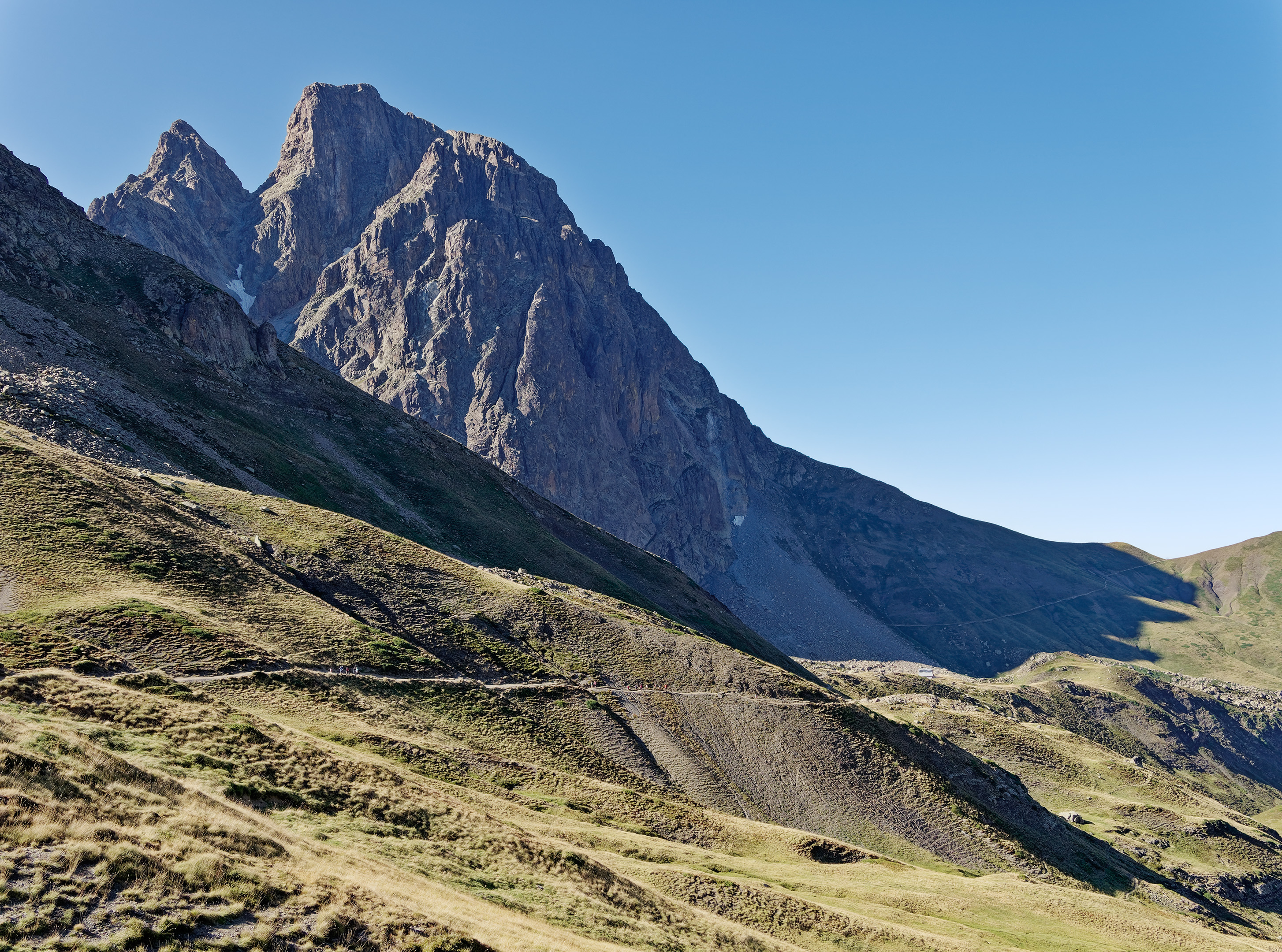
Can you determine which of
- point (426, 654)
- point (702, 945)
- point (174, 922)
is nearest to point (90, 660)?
point (426, 654)

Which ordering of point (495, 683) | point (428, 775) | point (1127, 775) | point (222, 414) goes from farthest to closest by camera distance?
1. point (1127, 775)
2. point (222, 414)
3. point (495, 683)
4. point (428, 775)

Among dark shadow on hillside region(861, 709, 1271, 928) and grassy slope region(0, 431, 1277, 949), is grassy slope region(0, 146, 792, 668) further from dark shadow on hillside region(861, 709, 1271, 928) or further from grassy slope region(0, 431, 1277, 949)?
dark shadow on hillside region(861, 709, 1271, 928)

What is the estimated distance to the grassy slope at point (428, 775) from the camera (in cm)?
2078

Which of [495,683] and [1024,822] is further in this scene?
[1024,822]

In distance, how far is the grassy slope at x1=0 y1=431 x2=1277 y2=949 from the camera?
20.8 meters

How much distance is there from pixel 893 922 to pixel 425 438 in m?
118

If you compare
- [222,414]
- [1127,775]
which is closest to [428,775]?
[222,414]

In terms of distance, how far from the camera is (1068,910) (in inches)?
2117

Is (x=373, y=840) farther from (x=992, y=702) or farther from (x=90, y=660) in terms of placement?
(x=992, y=702)

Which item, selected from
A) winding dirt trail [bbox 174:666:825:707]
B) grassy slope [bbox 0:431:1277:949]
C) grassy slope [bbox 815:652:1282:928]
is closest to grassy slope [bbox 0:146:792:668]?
grassy slope [bbox 0:431:1277:949]

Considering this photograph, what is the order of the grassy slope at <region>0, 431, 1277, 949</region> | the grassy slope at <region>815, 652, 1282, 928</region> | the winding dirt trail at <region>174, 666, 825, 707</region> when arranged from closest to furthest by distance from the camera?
the grassy slope at <region>0, 431, 1277, 949</region>
the winding dirt trail at <region>174, 666, 825, 707</region>
the grassy slope at <region>815, 652, 1282, 928</region>

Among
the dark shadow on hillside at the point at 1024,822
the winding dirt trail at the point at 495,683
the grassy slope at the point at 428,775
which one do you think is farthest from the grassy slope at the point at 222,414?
the dark shadow on hillside at the point at 1024,822

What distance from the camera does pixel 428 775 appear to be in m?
42.2

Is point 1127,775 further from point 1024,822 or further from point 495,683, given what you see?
point 495,683
